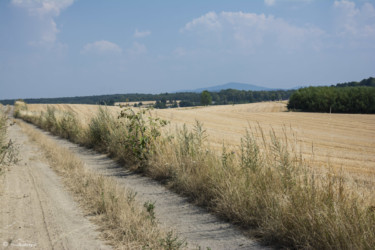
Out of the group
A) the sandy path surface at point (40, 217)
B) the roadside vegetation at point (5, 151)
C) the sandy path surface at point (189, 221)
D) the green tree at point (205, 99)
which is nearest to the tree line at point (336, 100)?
the sandy path surface at point (189, 221)

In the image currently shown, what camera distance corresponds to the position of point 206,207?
5270mm

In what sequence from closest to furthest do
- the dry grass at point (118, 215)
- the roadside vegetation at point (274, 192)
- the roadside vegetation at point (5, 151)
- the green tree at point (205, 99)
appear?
the roadside vegetation at point (274, 192) < the dry grass at point (118, 215) < the roadside vegetation at point (5, 151) < the green tree at point (205, 99)

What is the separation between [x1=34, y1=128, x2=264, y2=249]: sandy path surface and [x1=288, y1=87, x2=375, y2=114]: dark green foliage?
41.9m

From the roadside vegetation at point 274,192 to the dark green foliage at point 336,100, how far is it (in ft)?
135

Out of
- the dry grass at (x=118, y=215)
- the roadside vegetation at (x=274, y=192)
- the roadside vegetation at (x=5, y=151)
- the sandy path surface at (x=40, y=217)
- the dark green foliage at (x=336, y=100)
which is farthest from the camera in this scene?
the dark green foliage at (x=336, y=100)

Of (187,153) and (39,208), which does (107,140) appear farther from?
(39,208)

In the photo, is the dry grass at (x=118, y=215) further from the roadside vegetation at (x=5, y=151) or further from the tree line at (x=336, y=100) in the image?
the tree line at (x=336, y=100)

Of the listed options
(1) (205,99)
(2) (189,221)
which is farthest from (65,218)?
(1) (205,99)

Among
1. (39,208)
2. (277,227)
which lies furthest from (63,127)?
(277,227)

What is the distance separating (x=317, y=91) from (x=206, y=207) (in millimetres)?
50766

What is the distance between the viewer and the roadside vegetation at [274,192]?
352cm

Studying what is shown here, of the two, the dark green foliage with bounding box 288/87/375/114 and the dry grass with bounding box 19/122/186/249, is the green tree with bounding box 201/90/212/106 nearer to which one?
the dark green foliage with bounding box 288/87/375/114

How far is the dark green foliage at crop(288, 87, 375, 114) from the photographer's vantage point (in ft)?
146

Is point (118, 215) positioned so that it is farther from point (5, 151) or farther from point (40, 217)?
point (5, 151)
